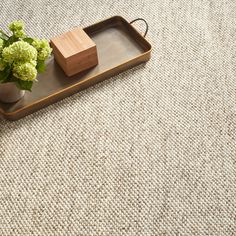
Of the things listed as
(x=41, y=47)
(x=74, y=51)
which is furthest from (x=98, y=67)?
(x=41, y=47)

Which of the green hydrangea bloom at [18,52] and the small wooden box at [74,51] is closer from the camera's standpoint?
the green hydrangea bloom at [18,52]

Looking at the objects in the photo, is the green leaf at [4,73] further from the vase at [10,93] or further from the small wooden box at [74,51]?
the small wooden box at [74,51]

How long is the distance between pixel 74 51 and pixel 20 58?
201 mm

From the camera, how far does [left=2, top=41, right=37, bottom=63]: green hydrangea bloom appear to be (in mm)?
992

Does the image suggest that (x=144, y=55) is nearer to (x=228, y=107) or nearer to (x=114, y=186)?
(x=228, y=107)

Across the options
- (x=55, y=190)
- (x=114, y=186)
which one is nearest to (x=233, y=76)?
(x=114, y=186)

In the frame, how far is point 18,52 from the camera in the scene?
0.99 meters

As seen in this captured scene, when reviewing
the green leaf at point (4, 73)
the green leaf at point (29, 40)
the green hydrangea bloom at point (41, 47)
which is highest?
the green leaf at point (29, 40)

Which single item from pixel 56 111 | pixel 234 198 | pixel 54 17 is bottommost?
pixel 234 198

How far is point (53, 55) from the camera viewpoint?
126cm

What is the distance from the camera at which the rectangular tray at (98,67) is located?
1.15 metres

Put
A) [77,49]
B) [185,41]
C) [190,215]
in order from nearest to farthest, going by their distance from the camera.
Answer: [190,215] < [77,49] < [185,41]

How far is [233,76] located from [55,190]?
26.6 inches

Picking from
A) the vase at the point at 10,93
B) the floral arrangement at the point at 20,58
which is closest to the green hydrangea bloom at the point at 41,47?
the floral arrangement at the point at 20,58
